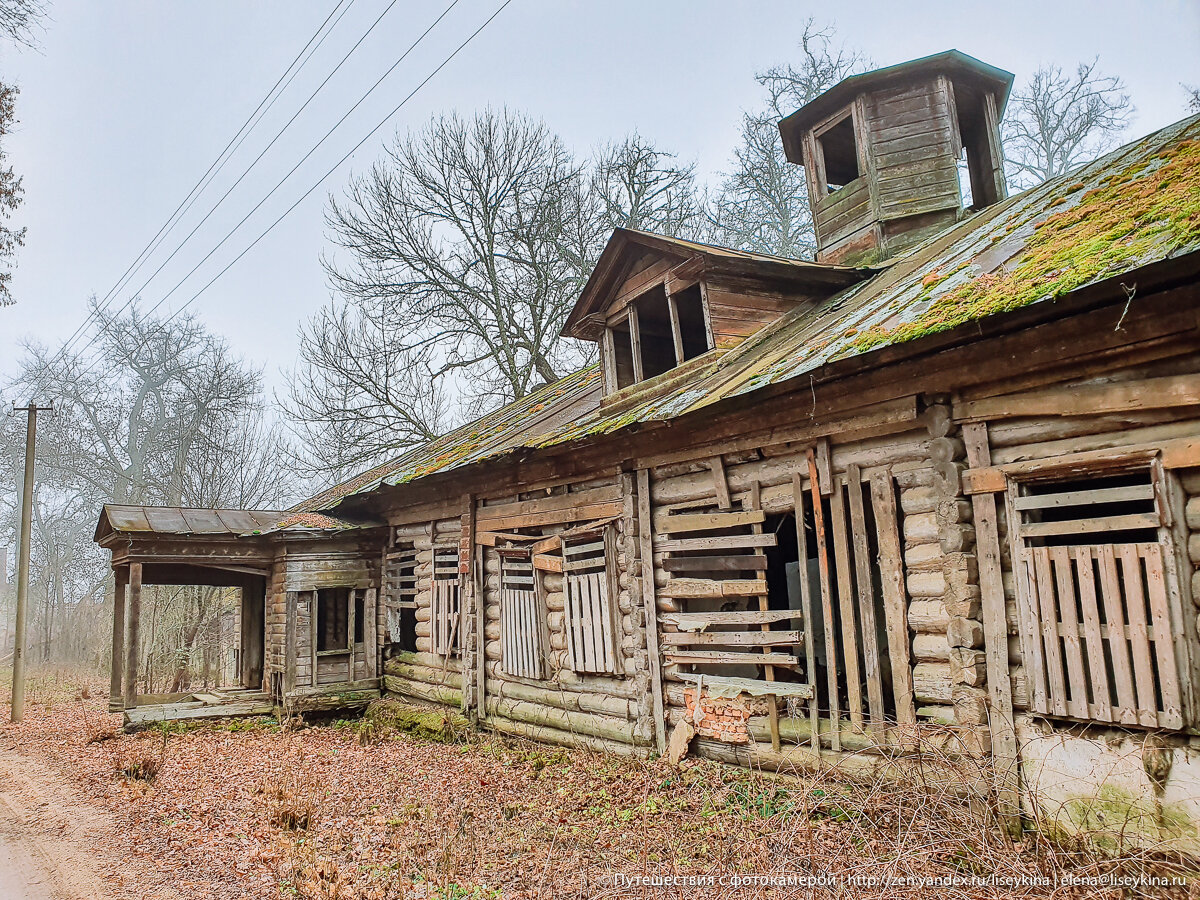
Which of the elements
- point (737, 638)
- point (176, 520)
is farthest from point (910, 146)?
point (176, 520)

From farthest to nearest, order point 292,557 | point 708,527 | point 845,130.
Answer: point 292,557 → point 845,130 → point 708,527

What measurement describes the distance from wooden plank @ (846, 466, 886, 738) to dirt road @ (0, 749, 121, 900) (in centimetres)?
599

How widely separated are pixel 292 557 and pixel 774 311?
935cm

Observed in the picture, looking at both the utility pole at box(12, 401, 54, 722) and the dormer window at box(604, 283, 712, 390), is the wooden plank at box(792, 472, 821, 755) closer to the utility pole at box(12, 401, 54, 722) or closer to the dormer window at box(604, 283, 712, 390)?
the dormer window at box(604, 283, 712, 390)

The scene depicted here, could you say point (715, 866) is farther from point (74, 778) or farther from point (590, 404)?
point (74, 778)

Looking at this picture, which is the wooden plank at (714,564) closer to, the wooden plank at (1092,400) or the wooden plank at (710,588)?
A: the wooden plank at (710,588)

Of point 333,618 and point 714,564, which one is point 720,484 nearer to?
point 714,564

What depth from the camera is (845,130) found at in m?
11.9

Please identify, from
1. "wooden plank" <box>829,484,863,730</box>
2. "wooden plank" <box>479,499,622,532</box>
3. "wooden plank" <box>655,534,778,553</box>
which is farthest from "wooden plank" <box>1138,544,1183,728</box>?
"wooden plank" <box>479,499,622,532</box>

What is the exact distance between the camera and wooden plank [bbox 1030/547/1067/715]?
4.96 meters

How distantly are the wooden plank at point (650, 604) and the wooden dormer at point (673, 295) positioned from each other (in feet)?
5.72

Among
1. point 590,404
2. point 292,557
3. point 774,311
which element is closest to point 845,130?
point 774,311

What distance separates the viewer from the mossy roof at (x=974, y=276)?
15.9ft

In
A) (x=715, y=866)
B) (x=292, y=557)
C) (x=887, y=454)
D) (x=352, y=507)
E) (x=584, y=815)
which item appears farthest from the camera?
(x=352, y=507)
